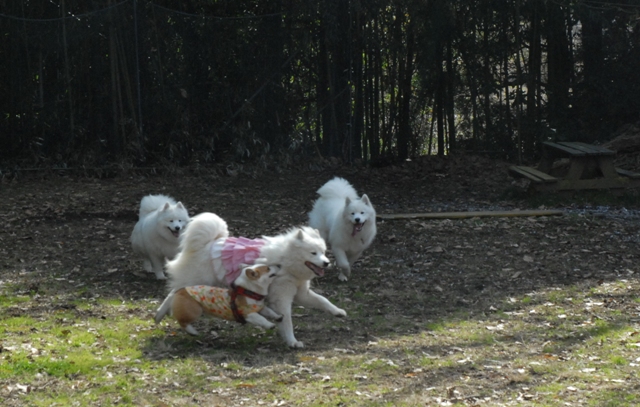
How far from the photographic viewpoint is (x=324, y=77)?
13.3m

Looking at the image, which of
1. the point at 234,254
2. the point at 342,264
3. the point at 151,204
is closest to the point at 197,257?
the point at 234,254

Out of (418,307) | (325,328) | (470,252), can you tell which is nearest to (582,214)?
(470,252)

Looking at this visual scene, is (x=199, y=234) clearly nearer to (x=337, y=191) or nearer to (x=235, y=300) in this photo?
(x=235, y=300)

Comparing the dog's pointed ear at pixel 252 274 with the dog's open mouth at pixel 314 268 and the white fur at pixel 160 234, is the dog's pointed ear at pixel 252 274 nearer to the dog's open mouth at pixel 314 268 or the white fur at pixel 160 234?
the dog's open mouth at pixel 314 268

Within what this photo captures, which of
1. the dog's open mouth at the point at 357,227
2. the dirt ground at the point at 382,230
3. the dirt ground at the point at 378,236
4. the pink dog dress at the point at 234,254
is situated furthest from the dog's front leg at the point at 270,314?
the dog's open mouth at the point at 357,227

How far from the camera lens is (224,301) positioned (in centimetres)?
504

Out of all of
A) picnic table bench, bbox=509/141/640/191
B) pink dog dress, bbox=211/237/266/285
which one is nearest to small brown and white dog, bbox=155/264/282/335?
pink dog dress, bbox=211/237/266/285

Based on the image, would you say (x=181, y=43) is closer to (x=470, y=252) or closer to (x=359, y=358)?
(x=470, y=252)

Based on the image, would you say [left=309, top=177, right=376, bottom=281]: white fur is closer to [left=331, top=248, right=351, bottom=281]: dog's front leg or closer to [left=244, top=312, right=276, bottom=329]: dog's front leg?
[left=331, top=248, right=351, bottom=281]: dog's front leg

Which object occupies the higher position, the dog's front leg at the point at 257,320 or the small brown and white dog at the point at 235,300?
the small brown and white dog at the point at 235,300

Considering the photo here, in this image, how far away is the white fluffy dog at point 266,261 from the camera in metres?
5.20

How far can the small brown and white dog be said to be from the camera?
5043 mm

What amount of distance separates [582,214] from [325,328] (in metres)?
4.68

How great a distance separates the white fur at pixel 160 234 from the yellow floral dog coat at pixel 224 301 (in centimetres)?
176
